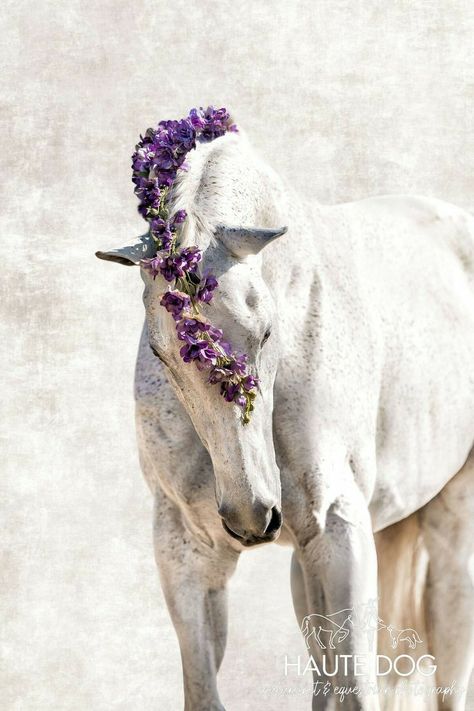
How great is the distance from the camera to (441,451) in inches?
107

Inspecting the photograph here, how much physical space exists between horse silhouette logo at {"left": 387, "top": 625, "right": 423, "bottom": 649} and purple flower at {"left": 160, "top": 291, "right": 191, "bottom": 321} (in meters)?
1.11

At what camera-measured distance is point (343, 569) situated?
231 cm

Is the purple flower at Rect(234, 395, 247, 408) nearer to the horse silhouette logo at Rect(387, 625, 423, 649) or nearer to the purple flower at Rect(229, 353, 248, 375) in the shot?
the purple flower at Rect(229, 353, 248, 375)

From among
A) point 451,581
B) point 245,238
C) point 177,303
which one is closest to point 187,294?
point 177,303

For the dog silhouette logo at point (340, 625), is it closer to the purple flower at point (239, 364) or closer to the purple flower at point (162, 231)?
the purple flower at point (239, 364)

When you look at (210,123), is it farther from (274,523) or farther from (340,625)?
(340,625)

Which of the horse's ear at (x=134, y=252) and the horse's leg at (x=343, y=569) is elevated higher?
the horse's ear at (x=134, y=252)

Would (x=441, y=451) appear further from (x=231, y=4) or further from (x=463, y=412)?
(x=231, y=4)

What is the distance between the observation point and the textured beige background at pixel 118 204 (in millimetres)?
4484

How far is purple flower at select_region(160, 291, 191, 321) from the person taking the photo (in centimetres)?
208

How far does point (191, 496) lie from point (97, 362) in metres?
2.22

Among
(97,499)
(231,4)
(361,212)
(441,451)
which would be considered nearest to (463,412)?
(441,451)

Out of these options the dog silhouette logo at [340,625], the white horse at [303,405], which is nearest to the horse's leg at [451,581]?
the white horse at [303,405]

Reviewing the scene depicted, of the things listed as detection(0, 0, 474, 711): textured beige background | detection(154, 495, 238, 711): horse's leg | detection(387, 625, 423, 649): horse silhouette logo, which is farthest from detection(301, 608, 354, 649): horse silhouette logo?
detection(0, 0, 474, 711): textured beige background
